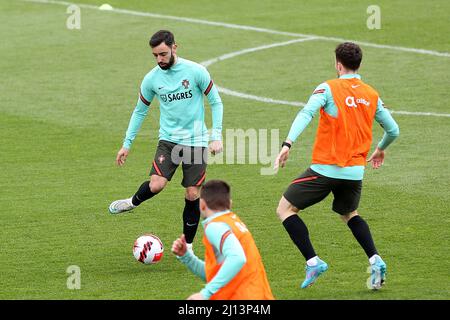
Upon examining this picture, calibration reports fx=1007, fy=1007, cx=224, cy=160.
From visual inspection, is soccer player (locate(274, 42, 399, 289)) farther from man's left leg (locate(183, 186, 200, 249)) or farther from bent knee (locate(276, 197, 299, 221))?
man's left leg (locate(183, 186, 200, 249))

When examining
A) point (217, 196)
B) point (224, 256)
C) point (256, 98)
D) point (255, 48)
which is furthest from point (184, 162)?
point (255, 48)

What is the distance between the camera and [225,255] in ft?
24.1

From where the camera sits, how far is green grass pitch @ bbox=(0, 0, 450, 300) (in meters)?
10.7

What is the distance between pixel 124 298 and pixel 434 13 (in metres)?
18.5

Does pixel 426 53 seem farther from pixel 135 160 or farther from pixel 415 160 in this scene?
pixel 135 160

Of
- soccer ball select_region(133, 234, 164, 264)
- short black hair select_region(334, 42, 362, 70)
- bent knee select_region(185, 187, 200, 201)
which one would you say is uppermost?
short black hair select_region(334, 42, 362, 70)

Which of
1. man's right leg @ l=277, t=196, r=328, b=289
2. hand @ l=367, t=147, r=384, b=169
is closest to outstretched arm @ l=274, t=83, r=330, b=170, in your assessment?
man's right leg @ l=277, t=196, r=328, b=289

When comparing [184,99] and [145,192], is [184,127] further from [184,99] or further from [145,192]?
[145,192]

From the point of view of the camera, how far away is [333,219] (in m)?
12.7

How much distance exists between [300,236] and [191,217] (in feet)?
6.09

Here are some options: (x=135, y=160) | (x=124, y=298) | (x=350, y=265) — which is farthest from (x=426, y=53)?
(x=124, y=298)

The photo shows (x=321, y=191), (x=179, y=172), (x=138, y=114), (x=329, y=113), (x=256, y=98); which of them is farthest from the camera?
(x=256, y=98)

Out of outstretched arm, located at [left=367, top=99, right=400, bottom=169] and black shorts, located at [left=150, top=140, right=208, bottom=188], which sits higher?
outstretched arm, located at [left=367, top=99, right=400, bottom=169]

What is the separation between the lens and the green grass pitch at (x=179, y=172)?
10.7m
